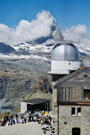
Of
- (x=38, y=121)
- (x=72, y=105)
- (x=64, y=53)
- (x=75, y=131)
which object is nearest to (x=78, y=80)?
(x=72, y=105)

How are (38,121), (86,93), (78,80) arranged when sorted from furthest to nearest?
(38,121), (78,80), (86,93)

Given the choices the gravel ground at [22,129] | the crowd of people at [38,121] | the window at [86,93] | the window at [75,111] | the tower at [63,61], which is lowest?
the gravel ground at [22,129]

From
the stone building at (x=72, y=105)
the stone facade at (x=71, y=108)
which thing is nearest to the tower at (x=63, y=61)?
the stone building at (x=72, y=105)

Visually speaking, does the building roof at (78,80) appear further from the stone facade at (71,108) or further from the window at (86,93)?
the window at (86,93)

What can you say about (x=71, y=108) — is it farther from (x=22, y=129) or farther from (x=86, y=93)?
(x=22, y=129)

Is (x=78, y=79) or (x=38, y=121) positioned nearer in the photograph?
(x=78, y=79)

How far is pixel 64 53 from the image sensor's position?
58031mm

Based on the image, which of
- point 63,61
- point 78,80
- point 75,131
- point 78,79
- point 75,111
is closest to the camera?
point 75,111

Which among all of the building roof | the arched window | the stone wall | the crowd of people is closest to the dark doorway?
the arched window

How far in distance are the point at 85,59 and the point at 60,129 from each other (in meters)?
43.6

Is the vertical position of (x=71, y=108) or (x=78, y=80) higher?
(x=78, y=80)

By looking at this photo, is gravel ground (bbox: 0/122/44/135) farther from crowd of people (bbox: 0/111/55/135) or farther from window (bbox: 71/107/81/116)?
window (bbox: 71/107/81/116)

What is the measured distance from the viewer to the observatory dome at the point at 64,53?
58.1 meters

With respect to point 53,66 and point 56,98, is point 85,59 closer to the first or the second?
point 53,66
